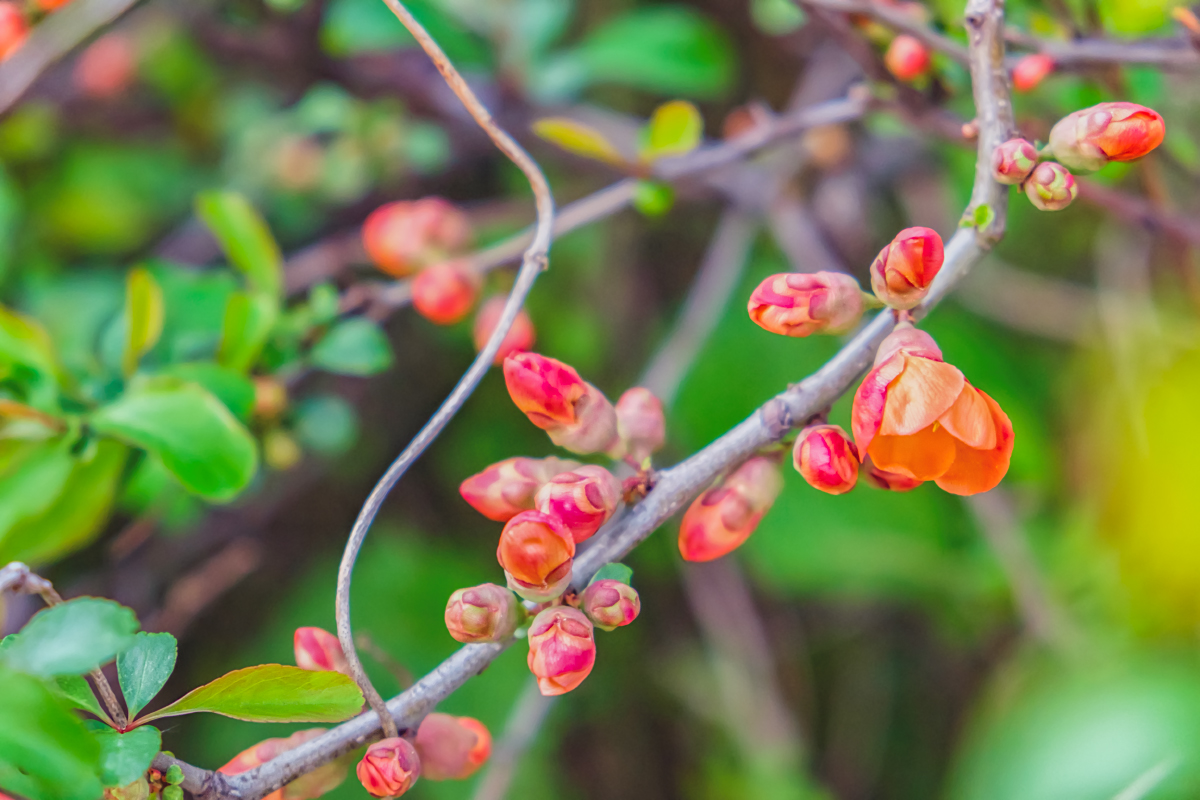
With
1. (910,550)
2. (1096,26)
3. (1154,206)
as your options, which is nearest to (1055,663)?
(910,550)

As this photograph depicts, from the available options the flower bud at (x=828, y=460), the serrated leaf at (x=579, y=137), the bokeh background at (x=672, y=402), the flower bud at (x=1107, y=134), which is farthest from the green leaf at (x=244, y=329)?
the flower bud at (x=1107, y=134)

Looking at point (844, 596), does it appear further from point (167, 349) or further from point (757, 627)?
point (167, 349)

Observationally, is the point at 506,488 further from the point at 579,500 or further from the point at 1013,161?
the point at 1013,161

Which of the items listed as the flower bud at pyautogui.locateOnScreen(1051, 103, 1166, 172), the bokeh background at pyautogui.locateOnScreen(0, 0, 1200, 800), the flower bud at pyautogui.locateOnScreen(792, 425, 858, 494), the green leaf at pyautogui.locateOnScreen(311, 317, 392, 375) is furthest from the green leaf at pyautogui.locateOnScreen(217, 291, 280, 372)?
the flower bud at pyautogui.locateOnScreen(1051, 103, 1166, 172)

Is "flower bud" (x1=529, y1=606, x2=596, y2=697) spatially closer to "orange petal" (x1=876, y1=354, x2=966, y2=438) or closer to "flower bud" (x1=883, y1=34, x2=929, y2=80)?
"orange petal" (x1=876, y1=354, x2=966, y2=438)

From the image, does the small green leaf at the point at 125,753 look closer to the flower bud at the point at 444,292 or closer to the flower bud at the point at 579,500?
the flower bud at the point at 579,500

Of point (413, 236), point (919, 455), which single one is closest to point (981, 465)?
point (919, 455)

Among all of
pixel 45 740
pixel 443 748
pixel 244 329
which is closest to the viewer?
pixel 45 740
